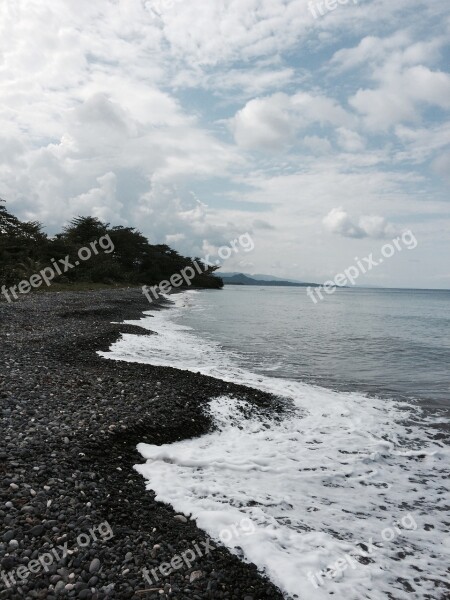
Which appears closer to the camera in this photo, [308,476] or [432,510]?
[432,510]

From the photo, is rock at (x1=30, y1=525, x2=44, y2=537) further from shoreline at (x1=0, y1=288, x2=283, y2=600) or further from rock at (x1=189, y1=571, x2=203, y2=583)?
rock at (x1=189, y1=571, x2=203, y2=583)

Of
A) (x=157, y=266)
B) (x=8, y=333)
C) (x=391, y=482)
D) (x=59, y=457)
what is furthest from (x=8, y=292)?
(x=157, y=266)

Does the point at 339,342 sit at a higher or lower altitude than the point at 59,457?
lower

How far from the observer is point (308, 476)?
26.3ft

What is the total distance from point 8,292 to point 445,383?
119ft

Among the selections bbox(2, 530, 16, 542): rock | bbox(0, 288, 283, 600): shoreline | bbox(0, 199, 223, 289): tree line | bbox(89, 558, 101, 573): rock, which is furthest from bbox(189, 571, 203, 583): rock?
bbox(0, 199, 223, 289): tree line

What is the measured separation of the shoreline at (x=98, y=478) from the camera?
4559 millimetres

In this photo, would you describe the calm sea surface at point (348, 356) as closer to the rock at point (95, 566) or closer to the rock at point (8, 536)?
the rock at point (95, 566)

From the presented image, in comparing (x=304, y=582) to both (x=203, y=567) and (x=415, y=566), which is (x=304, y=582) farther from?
(x=415, y=566)

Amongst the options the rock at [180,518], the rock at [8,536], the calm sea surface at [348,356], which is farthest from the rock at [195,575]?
the calm sea surface at [348,356]

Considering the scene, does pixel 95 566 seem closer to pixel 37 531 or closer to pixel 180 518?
pixel 37 531

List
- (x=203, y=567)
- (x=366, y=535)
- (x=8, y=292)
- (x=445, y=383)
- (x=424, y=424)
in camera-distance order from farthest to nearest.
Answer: (x=8, y=292), (x=445, y=383), (x=424, y=424), (x=366, y=535), (x=203, y=567)

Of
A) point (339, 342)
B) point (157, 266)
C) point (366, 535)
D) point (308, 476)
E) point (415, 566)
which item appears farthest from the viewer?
point (157, 266)

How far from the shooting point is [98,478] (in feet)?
21.2
